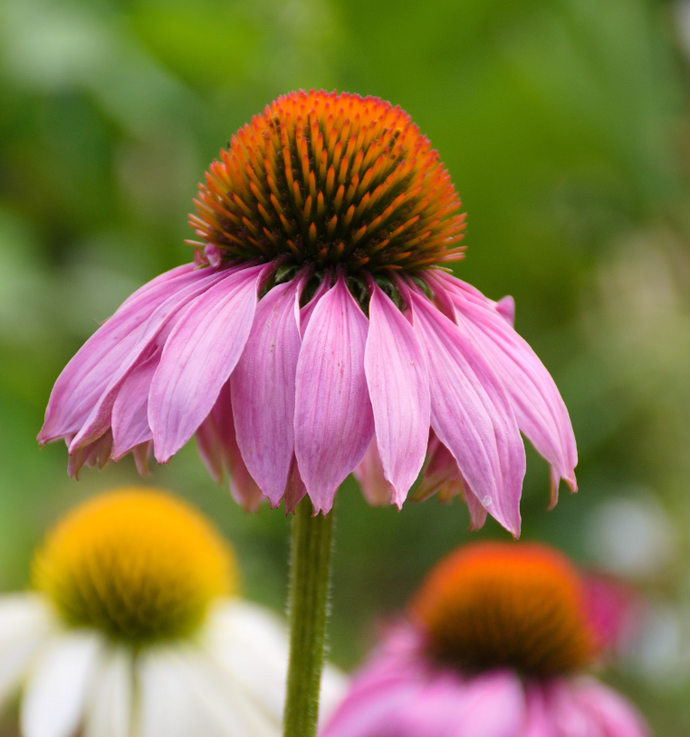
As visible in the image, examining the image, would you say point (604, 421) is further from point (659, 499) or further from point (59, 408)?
point (59, 408)

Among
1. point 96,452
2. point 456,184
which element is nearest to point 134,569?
point 96,452

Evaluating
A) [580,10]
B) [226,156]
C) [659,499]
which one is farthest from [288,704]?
[580,10]

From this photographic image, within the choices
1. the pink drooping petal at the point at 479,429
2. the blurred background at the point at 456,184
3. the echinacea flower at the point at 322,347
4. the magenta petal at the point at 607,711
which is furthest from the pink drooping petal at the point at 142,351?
→ the blurred background at the point at 456,184

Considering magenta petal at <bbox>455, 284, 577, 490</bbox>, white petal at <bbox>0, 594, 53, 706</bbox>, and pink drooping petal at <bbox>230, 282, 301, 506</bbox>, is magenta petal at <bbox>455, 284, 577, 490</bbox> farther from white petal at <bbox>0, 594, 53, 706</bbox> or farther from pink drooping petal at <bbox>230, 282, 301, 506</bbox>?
white petal at <bbox>0, 594, 53, 706</bbox>

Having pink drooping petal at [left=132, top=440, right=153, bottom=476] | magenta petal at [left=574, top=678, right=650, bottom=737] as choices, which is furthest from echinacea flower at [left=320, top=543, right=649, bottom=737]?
pink drooping petal at [left=132, top=440, right=153, bottom=476]

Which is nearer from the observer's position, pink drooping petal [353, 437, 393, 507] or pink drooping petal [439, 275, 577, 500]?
pink drooping petal [439, 275, 577, 500]

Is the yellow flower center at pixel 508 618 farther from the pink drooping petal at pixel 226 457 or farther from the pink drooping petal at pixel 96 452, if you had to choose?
the pink drooping petal at pixel 96 452
